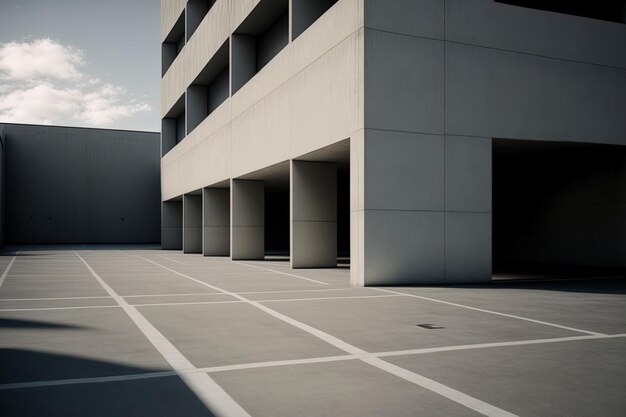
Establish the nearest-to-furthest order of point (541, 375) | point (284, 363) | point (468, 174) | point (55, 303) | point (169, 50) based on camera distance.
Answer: point (541, 375) < point (284, 363) < point (55, 303) < point (468, 174) < point (169, 50)

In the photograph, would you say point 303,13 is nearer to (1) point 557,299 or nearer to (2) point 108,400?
(1) point 557,299

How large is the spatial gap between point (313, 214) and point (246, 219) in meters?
6.07

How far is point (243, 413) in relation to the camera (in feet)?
14.1

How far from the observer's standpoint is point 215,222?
30.1 m

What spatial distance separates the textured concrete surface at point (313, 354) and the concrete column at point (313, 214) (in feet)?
24.2

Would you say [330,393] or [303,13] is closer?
[330,393]

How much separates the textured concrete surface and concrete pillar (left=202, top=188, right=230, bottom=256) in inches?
699

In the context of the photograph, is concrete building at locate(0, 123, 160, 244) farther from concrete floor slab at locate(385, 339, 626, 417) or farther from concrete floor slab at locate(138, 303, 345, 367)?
concrete floor slab at locate(385, 339, 626, 417)

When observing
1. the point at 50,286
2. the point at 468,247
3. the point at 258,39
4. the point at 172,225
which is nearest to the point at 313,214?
the point at 468,247

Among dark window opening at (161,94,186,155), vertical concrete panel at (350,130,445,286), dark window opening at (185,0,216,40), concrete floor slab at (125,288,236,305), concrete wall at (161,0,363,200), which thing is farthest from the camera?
dark window opening at (161,94,186,155)

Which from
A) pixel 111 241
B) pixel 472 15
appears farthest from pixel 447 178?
pixel 111 241

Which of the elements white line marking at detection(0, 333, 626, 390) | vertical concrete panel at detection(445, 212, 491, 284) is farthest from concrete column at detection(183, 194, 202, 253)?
white line marking at detection(0, 333, 626, 390)

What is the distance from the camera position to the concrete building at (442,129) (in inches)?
549

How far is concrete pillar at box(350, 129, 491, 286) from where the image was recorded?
13.7m
